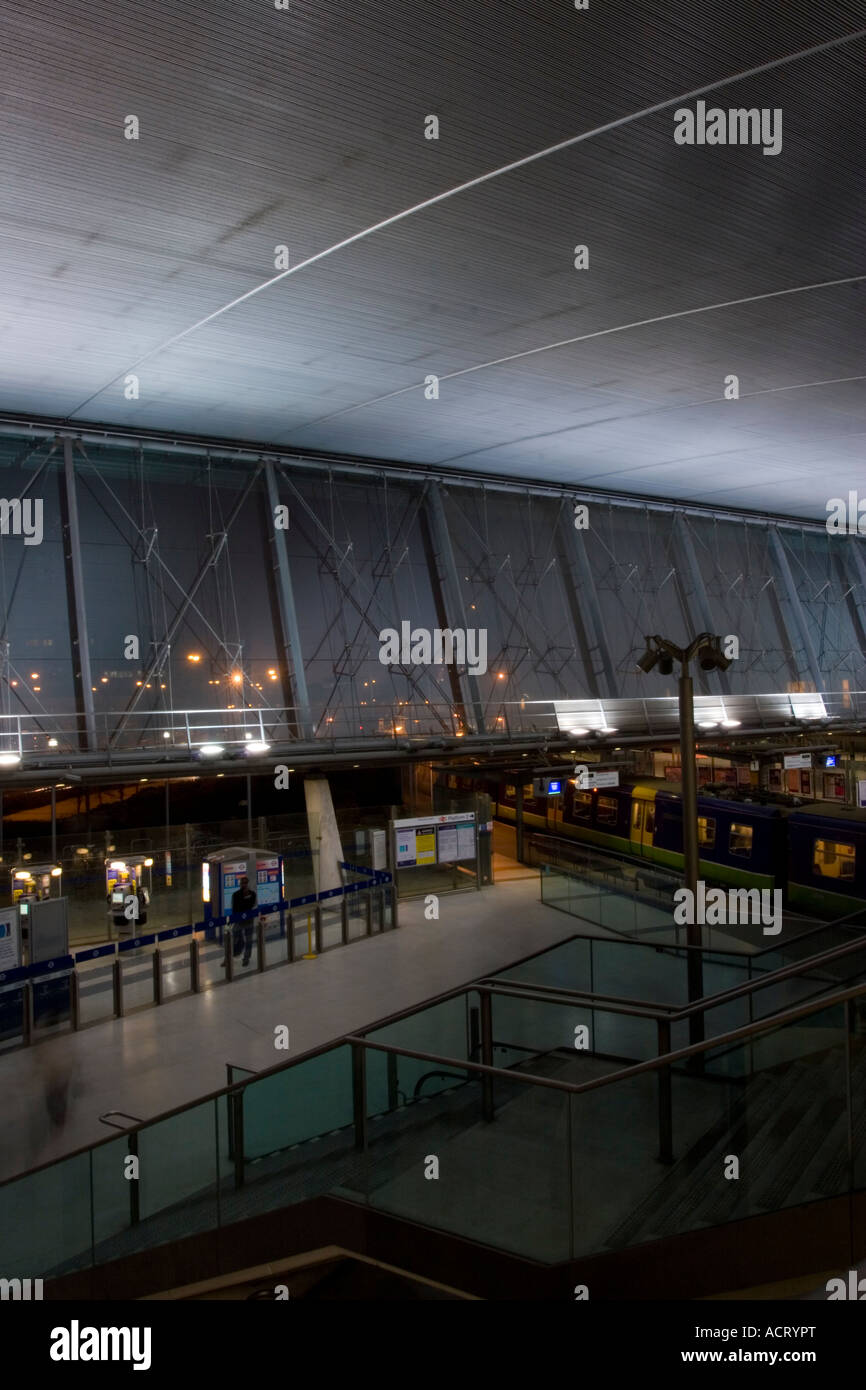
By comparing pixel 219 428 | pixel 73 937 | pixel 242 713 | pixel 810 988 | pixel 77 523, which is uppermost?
pixel 219 428

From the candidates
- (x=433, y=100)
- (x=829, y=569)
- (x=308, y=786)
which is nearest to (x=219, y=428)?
(x=308, y=786)

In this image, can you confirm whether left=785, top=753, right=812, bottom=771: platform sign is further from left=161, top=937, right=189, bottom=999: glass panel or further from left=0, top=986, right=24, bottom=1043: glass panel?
left=0, top=986, right=24, bottom=1043: glass panel

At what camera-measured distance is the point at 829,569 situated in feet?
98.7

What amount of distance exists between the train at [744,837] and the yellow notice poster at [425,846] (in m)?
2.93

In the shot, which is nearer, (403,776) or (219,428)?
(219,428)

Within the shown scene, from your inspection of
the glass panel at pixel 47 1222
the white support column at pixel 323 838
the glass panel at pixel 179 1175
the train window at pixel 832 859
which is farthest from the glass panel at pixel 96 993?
the train window at pixel 832 859

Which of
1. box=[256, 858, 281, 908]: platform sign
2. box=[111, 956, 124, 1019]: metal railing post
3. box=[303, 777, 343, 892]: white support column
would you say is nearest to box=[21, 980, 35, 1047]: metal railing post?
box=[111, 956, 124, 1019]: metal railing post

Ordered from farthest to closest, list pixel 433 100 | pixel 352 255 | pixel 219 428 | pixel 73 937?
pixel 219 428 → pixel 73 937 → pixel 352 255 → pixel 433 100

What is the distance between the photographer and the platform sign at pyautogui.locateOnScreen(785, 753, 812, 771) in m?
22.6

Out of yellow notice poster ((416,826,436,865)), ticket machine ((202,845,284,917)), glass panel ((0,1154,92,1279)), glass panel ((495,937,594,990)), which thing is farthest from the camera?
yellow notice poster ((416,826,436,865))

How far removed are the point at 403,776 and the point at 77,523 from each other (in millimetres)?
7702

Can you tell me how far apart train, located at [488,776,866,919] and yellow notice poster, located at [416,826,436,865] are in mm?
2927

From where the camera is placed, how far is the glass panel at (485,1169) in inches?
173

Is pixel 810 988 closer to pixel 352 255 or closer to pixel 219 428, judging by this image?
pixel 352 255
